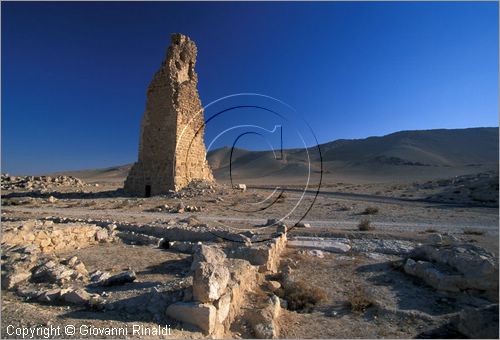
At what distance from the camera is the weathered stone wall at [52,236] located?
8719 mm

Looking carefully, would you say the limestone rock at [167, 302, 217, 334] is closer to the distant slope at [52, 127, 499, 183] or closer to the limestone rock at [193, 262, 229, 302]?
the limestone rock at [193, 262, 229, 302]

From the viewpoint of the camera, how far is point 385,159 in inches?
3078

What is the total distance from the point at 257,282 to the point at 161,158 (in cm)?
1840

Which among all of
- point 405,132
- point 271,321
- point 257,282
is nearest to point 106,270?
point 257,282

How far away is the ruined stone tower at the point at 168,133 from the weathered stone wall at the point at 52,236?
42.2 feet

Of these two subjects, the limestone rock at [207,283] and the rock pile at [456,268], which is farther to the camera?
the rock pile at [456,268]

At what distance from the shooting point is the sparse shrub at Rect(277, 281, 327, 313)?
6215mm

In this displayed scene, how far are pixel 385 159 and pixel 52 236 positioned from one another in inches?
3053

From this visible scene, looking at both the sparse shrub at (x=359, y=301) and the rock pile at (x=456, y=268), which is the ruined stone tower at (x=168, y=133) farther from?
the sparse shrub at (x=359, y=301)

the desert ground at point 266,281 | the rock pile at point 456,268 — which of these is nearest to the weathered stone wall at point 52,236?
the desert ground at point 266,281

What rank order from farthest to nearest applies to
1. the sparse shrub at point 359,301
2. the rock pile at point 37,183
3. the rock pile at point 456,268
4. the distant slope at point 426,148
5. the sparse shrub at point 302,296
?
1. the distant slope at point 426,148
2. the rock pile at point 37,183
3. the rock pile at point 456,268
4. the sparse shrub at point 302,296
5. the sparse shrub at point 359,301

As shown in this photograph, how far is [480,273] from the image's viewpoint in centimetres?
654

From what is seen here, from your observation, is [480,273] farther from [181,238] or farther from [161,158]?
[161,158]

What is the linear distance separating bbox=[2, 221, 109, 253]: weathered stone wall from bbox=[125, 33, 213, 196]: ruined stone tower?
12872 mm
